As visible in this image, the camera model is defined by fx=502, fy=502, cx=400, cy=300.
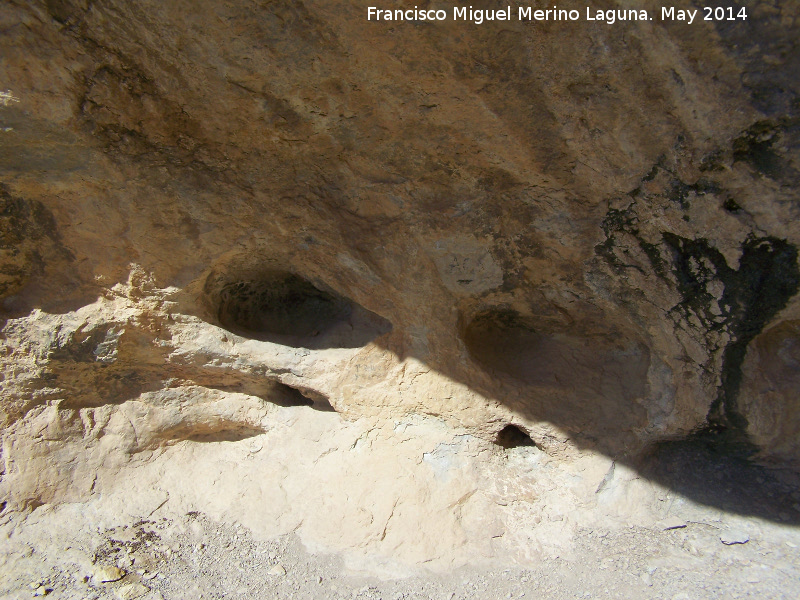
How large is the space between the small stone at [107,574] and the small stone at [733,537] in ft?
7.79

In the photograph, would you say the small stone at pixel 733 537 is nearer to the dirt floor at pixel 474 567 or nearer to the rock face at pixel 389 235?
the dirt floor at pixel 474 567

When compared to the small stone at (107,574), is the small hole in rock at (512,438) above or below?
above

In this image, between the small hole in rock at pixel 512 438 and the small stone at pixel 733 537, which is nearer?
the small stone at pixel 733 537

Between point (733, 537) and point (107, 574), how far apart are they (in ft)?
8.08

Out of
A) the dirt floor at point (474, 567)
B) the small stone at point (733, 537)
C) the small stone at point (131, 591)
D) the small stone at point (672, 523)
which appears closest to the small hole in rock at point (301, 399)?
the dirt floor at point (474, 567)

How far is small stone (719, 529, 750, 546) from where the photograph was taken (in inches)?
75.0

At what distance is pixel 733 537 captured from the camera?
6.29 ft

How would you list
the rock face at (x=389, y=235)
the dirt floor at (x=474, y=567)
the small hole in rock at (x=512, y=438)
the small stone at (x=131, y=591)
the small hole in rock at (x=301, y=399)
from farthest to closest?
the small hole in rock at (x=301, y=399), the small hole in rock at (x=512, y=438), the small stone at (x=131, y=591), the dirt floor at (x=474, y=567), the rock face at (x=389, y=235)

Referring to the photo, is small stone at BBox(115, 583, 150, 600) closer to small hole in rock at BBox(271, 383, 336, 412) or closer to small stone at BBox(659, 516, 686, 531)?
small hole in rock at BBox(271, 383, 336, 412)

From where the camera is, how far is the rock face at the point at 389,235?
4.84ft

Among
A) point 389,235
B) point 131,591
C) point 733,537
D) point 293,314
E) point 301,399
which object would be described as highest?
point 389,235

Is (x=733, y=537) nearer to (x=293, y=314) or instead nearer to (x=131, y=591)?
(x=293, y=314)

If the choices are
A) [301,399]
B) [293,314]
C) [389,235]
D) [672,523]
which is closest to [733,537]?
[672,523]

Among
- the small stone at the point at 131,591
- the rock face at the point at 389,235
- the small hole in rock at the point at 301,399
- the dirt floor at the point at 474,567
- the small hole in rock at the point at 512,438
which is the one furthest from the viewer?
the small hole in rock at the point at 301,399
